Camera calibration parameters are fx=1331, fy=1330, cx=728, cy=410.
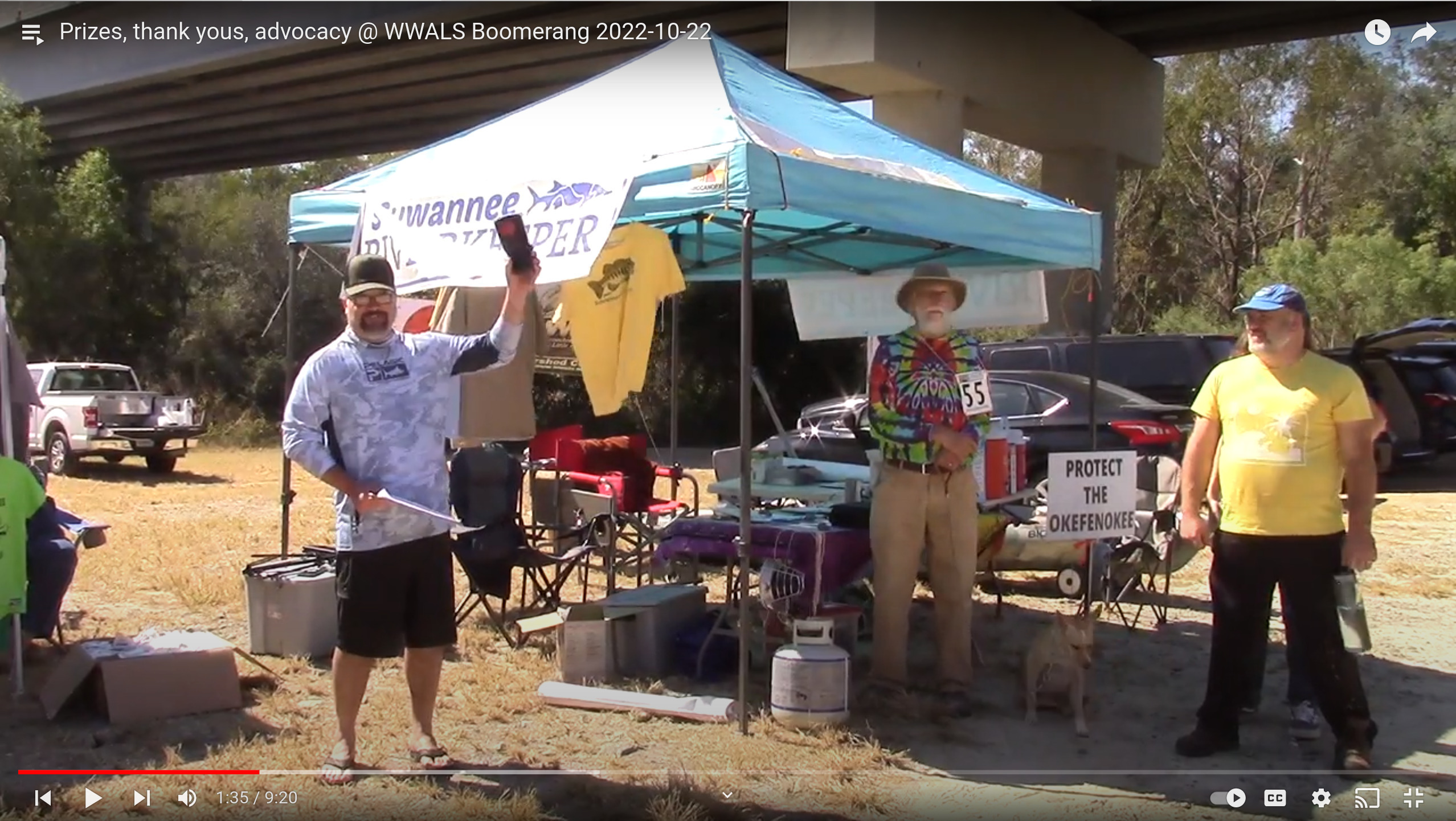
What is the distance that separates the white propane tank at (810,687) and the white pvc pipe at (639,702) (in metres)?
0.24

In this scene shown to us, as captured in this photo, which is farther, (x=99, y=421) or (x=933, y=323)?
(x=99, y=421)

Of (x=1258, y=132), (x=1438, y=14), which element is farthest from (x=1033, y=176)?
(x=1438, y=14)

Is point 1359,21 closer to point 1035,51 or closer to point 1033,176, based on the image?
point 1035,51

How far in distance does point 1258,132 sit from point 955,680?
95.9 ft

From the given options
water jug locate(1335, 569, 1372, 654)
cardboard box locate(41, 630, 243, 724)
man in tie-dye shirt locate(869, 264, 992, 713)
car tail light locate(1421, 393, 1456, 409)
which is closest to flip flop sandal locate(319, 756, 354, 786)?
cardboard box locate(41, 630, 243, 724)

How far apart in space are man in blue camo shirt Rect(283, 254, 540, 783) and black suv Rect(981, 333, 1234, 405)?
A: 1006cm

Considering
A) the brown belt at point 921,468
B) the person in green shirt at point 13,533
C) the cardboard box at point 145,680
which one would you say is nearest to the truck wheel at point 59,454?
the person in green shirt at point 13,533

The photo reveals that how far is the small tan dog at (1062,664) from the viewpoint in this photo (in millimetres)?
5605

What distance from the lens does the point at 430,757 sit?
486 centimetres

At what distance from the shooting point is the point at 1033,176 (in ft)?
112

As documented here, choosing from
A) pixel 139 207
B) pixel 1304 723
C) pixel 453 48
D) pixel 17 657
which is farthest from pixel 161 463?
pixel 1304 723

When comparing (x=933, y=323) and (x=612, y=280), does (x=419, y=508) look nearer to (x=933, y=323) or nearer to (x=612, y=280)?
(x=612, y=280)

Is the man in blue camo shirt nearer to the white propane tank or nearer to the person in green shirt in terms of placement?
the white propane tank

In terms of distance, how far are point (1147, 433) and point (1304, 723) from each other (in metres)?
5.51
